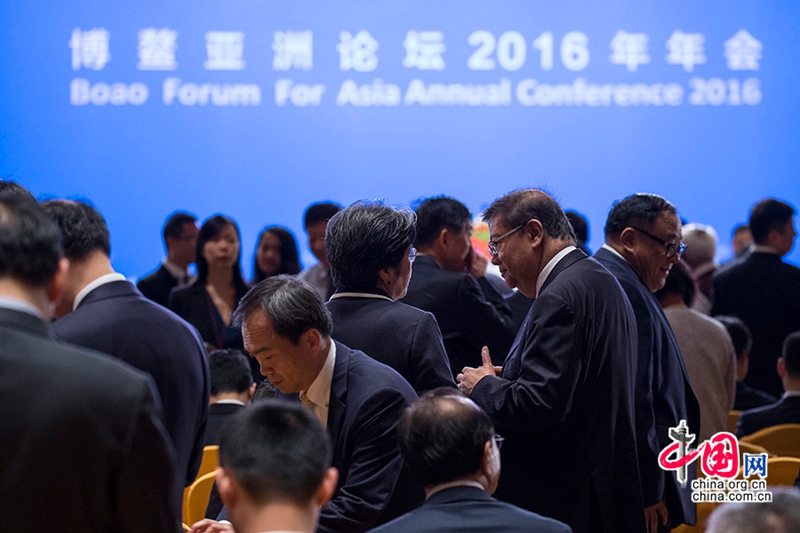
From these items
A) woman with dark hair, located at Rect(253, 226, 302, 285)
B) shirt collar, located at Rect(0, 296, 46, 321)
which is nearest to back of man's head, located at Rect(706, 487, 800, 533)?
shirt collar, located at Rect(0, 296, 46, 321)

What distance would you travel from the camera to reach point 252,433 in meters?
1.65

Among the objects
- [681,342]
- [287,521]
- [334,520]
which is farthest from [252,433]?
[681,342]

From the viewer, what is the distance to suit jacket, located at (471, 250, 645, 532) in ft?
8.64

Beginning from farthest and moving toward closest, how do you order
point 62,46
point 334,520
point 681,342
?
point 62,46 < point 681,342 < point 334,520

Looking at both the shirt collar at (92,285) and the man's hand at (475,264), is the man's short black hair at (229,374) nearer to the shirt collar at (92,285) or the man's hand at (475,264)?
the man's hand at (475,264)

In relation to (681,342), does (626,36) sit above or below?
above

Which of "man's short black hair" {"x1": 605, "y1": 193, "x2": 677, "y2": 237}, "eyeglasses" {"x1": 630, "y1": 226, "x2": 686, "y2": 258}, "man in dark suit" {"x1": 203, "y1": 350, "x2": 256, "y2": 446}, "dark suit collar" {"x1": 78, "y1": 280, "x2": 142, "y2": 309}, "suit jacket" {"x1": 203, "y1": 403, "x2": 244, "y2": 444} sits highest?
"man's short black hair" {"x1": 605, "y1": 193, "x2": 677, "y2": 237}

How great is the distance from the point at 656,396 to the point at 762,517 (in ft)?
5.24

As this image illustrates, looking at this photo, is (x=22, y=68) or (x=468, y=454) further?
(x=22, y=68)

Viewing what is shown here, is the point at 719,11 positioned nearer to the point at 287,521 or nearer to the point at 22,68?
the point at 22,68

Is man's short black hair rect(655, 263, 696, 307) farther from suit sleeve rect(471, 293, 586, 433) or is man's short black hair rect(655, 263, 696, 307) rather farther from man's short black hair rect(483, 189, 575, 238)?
suit sleeve rect(471, 293, 586, 433)

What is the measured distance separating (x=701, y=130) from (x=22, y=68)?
4978 mm

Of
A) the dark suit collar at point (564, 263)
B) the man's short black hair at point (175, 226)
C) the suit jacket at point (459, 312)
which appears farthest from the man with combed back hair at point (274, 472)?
the man's short black hair at point (175, 226)

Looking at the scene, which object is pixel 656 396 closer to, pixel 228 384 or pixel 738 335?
pixel 228 384
